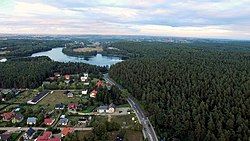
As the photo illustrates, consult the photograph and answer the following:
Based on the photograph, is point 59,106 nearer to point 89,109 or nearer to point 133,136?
point 89,109

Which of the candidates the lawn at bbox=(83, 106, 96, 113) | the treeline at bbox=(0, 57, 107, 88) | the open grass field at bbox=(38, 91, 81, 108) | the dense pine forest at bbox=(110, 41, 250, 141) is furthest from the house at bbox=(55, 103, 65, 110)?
the treeline at bbox=(0, 57, 107, 88)

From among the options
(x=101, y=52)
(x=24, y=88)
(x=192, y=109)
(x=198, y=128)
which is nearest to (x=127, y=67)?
(x=24, y=88)

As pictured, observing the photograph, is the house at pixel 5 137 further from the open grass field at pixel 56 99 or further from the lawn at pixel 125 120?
the open grass field at pixel 56 99

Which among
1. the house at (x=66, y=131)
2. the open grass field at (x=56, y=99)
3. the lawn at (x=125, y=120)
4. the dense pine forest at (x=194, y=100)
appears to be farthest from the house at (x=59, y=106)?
the dense pine forest at (x=194, y=100)

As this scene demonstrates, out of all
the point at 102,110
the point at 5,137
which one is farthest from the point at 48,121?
the point at 102,110

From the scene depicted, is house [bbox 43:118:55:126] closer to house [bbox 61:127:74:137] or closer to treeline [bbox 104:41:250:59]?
house [bbox 61:127:74:137]
